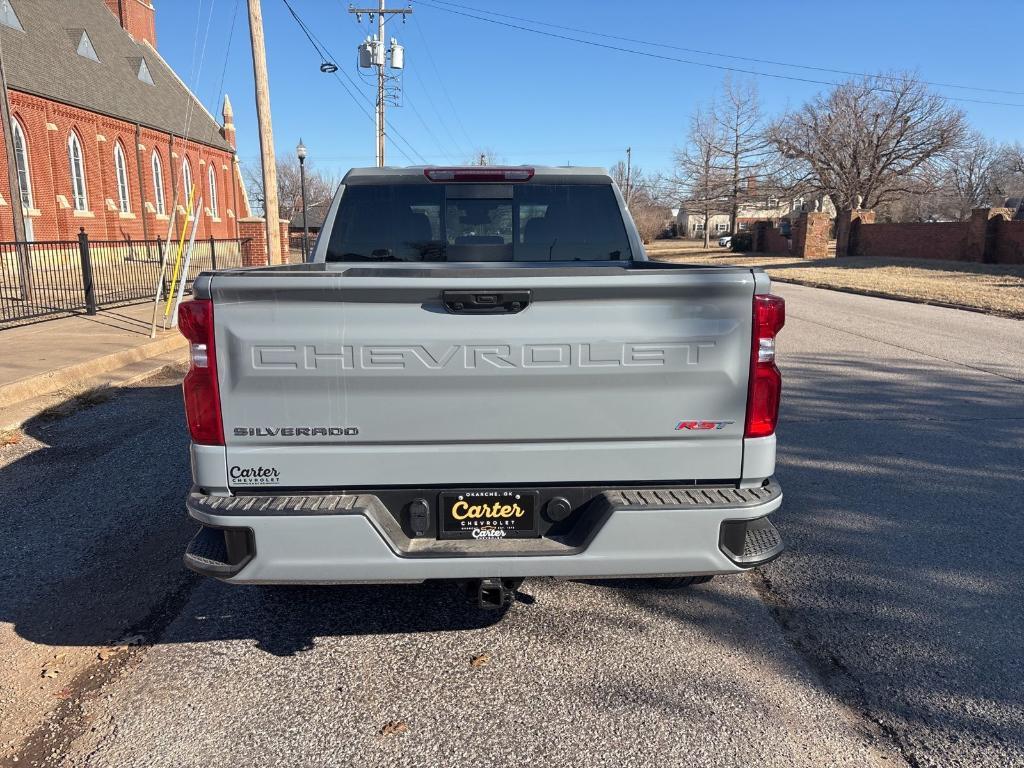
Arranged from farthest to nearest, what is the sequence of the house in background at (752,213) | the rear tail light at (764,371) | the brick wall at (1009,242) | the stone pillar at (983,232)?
the house in background at (752,213) < the stone pillar at (983,232) < the brick wall at (1009,242) < the rear tail light at (764,371)

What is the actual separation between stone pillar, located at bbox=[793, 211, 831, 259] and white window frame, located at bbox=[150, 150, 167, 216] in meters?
34.6

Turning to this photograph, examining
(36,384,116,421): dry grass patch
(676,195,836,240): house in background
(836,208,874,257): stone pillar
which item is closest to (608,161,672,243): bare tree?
(676,195,836,240): house in background

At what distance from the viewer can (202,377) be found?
279 cm

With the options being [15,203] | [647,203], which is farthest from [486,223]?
[647,203]

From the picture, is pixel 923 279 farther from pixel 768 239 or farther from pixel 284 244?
pixel 768 239

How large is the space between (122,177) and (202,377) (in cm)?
3943

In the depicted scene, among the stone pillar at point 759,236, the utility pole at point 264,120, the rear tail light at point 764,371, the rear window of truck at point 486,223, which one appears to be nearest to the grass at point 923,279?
the utility pole at point 264,120

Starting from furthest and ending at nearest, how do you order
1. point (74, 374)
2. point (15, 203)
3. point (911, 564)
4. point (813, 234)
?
point (813, 234) < point (15, 203) < point (74, 374) < point (911, 564)

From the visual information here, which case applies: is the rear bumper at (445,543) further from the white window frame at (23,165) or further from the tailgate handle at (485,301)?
the white window frame at (23,165)

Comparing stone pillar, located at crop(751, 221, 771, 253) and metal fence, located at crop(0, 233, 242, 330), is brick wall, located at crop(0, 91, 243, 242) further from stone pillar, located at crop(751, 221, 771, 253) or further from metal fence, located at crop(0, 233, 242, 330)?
stone pillar, located at crop(751, 221, 771, 253)

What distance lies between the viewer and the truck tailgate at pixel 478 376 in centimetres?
274

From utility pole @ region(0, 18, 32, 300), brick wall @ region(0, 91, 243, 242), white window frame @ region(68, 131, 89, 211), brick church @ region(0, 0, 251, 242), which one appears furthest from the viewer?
white window frame @ region(68, 131, 89, 211)

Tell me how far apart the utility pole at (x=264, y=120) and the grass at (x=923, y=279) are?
34.0ft

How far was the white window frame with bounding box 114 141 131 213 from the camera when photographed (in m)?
36.1
